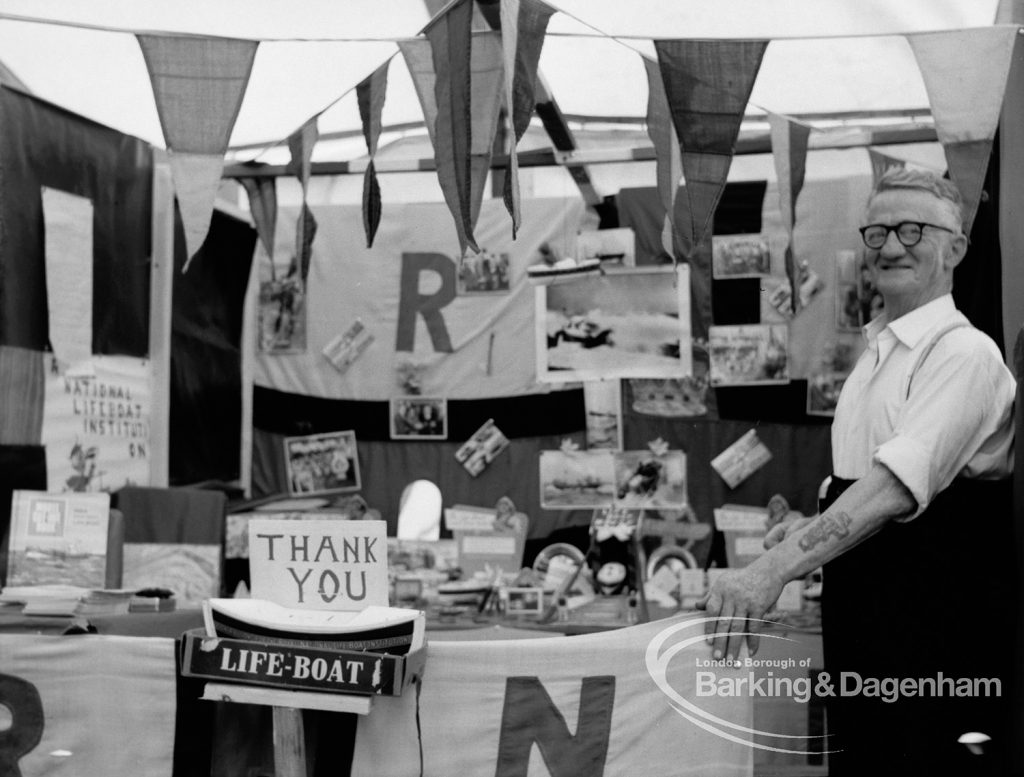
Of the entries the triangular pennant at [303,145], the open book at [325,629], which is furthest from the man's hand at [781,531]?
the triangular pennant at [303,145]

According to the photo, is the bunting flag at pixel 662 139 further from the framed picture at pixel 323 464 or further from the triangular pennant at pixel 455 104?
the framed picture at pixel 323 464

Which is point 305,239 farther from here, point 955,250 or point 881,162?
point 955,250

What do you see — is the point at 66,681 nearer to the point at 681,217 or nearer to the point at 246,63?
the point at 246,63

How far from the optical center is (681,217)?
Result: 13.4 ft

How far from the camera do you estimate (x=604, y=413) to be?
5012 mm

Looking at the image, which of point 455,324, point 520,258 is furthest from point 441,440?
point 520,258

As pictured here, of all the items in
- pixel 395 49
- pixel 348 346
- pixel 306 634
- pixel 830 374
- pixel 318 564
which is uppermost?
pixel 395 49

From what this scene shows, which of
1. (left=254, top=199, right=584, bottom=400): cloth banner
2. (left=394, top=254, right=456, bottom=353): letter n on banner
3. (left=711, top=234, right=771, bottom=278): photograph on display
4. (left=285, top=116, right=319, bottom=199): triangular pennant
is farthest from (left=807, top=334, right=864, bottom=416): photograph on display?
(left=285, top=116, right=319, bottom=199): triangular pennant

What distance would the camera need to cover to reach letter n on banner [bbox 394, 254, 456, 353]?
5.19 m

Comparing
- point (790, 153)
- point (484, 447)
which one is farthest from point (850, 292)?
point (484, 447)

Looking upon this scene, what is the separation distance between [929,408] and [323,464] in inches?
148

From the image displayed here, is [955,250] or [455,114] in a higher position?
[455,114]

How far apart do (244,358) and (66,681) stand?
3221 mm

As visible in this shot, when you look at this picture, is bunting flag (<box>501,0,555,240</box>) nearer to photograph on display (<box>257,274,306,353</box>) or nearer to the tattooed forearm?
the tattooed forearm
